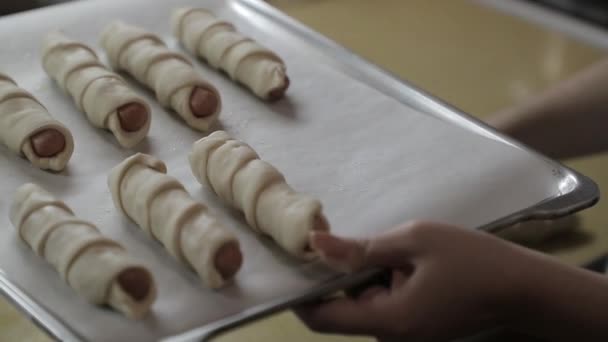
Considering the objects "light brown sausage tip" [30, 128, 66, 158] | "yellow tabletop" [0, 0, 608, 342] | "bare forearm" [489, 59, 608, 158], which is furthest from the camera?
"yellow tabletop" [0, 0, 608, 342]

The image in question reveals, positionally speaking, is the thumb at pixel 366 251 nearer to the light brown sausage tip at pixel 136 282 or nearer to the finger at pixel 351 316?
the finger at pixel 351 316

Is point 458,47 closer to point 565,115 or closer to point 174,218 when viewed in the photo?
point 565,115

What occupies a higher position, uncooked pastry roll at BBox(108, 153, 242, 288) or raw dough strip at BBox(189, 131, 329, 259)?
raw dough strip at BBox(189, 131, 329, 259)

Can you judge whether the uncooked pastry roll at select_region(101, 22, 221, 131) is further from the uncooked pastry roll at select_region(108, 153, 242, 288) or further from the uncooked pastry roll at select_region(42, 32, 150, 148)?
the uncooked pastry roll at select_region(108, 153, 242, 288)

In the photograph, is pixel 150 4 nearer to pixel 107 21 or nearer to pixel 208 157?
pixel 107 21

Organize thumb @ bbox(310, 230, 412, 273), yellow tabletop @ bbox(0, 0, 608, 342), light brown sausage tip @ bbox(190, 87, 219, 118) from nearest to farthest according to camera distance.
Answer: thumb @ bbox(310, 230, 412, 273) → light brown sausage tip @ bbox(190, 87, 219, 118) → yellow tabletop @ bbox(0, 0, 608, 342)

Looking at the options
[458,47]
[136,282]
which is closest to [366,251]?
[136,282]

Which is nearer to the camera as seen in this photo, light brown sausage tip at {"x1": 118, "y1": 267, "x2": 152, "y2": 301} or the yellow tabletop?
light brown sausage tip at {"x1": 118, "y1": 267, "x2": 152, "y2": 301}

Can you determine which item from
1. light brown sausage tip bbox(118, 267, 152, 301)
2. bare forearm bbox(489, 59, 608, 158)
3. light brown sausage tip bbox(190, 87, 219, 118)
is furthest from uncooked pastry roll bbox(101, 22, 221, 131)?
bare forearm bbox(489, 59, 608, 158)
